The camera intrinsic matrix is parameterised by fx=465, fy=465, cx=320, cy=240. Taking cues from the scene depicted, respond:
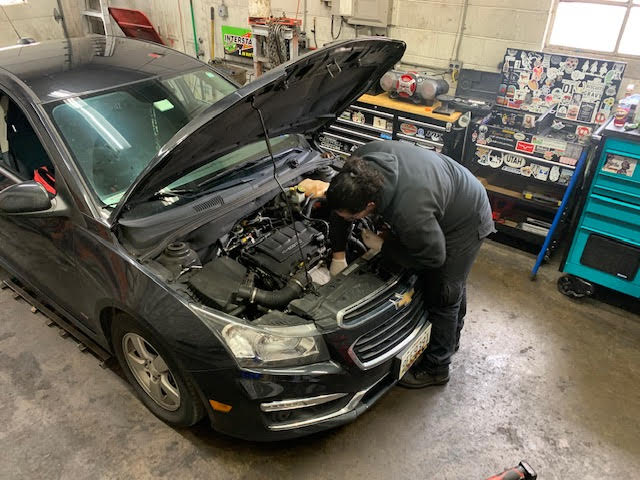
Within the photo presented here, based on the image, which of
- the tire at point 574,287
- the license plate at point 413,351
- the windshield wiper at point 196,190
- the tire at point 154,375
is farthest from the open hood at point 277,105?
the tire at point 574,287

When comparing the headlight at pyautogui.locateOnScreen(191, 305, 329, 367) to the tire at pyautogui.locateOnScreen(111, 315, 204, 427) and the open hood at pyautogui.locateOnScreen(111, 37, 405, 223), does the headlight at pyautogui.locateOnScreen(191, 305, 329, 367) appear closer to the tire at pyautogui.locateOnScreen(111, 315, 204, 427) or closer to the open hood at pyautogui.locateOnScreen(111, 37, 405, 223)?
the tire at pyautogui.locateOnScreen(111, 315, 204, 427)

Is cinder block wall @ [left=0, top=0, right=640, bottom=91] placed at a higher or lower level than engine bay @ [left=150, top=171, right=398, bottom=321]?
higher

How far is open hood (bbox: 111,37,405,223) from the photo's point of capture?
1.62m

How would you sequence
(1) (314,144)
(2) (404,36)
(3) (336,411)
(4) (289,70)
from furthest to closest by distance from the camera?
1. (2) (404,36)
2. (1) (314,144)
3. (3) (336,411)
4. (4) (289,70)

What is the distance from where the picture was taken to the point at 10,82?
2.14 meters

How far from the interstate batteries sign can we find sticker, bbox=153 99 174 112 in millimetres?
2952

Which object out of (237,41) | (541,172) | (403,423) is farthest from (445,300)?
(237,41)

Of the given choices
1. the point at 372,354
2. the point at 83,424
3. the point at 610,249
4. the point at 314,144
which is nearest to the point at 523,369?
the point at 610,249

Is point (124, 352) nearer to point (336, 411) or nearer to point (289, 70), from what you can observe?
point (336, 411)

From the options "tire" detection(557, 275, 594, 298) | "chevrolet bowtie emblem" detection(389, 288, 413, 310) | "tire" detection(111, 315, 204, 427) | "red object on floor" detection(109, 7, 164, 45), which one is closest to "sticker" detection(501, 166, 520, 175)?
"tire" detection(557, 275, 594, 298)

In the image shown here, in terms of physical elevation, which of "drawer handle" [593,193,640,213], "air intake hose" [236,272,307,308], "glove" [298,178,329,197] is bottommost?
"air intake hose" [236,272,307,308]

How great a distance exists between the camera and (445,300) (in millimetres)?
2143

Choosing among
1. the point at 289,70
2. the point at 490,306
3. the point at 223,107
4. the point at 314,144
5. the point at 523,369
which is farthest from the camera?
the point at 490,306

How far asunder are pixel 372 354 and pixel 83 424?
1405mm
